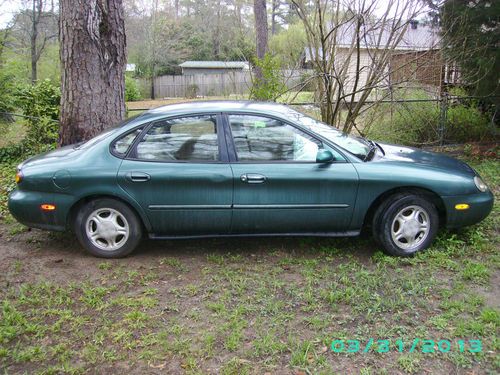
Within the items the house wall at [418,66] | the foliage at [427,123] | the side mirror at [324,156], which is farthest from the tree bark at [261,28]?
the side mirror at [324,156]

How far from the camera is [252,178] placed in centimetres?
431

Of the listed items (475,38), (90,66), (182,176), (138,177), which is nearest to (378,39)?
(475,38)

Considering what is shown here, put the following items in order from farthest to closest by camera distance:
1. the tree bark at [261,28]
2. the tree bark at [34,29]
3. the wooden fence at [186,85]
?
the wooden fence at [186,85] → the tree bark at [34,29] → the tree bark at [261,28]

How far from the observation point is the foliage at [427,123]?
9.70 meters

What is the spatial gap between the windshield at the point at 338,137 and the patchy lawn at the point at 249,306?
0.98m

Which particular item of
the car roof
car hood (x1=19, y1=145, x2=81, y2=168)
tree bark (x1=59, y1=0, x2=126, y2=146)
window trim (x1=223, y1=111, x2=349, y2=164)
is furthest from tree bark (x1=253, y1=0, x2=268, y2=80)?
car hood (x1=19, y1=145, x2=81, y2=168)

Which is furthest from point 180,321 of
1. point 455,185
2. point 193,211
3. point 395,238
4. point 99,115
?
point 99,115

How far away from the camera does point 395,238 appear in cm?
441

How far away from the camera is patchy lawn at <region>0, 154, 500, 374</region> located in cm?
297

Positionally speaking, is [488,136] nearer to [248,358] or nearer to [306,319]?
[306,319]

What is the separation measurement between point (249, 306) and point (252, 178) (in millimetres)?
1237

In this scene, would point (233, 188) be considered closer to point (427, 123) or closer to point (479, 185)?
point (479, 185)

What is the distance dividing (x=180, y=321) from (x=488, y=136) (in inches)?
351

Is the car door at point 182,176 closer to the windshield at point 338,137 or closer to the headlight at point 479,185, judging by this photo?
the windshield at point 338,137
